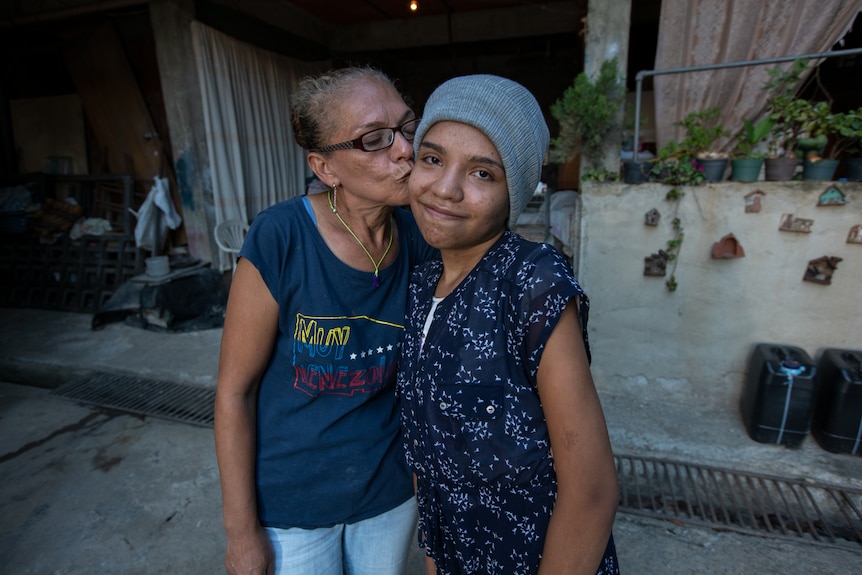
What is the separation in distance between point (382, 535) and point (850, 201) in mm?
3537

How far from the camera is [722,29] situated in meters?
3.58

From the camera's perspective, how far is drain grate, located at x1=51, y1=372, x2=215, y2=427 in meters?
3.58

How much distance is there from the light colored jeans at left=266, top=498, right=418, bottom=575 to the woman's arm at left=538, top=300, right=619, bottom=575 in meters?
0.60

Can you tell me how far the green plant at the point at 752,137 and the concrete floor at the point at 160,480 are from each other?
1.88m

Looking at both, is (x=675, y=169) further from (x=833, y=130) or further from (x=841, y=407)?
(x=841, y=407)

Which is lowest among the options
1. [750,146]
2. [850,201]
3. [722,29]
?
[850,201]

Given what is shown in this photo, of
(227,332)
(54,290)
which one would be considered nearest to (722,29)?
(227,332)

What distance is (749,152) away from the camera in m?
3.37

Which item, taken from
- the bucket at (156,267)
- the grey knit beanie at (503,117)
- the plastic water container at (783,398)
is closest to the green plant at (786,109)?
the plastic water container at (783,398)

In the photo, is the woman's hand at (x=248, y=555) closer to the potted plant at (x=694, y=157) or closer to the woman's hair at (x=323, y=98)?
the woman's hair at (x=323, y=98)

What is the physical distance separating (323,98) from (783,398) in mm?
3327

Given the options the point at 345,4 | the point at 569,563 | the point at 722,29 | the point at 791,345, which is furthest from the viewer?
the point at 345,4

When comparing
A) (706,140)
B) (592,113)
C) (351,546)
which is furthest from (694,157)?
(351,546)

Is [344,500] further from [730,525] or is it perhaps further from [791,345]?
[791,345]
